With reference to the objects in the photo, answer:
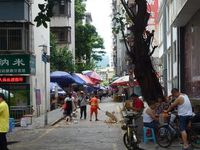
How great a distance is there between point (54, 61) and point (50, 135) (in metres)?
43.4

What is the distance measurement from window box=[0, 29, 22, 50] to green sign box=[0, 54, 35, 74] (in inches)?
30.9

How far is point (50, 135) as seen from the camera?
2581 centimetres

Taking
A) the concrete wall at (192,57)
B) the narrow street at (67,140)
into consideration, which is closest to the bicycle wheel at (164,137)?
the narrow street at (67,140)

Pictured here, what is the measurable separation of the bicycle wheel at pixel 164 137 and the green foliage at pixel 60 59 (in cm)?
4873

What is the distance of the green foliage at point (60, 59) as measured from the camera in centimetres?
6828

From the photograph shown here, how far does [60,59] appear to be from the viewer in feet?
227

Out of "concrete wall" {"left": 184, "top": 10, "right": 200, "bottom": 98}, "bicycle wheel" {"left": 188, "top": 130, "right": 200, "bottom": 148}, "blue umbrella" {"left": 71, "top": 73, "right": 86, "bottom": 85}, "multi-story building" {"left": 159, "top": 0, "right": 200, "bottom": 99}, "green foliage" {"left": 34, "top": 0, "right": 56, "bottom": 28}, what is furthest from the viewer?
"blue umbrella" {"left": 71, "top": 73, "right": 86, "bottom": 85}

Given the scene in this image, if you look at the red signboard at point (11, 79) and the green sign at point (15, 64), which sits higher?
the green sign at point (15, 64)

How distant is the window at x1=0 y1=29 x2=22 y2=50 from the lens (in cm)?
3659

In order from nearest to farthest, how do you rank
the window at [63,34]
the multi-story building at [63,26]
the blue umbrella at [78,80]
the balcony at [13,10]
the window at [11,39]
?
the balcony at [13,10], the window at [11,39], the blue umbrella at [78,80], the multi-story building at [63,26], the window at [63,34]

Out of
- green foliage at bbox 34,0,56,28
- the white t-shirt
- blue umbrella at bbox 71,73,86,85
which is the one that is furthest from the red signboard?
blue umbrella at bbox 71,73,86,85

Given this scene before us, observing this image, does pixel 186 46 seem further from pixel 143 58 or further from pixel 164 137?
pixel 164 137

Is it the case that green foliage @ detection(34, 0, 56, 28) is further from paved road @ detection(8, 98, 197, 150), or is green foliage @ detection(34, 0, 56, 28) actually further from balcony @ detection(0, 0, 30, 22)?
balcony @ detection(0, 0, 30, 22)

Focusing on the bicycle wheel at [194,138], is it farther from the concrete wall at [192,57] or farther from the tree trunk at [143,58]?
the concrete wall at [192,57]
